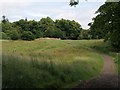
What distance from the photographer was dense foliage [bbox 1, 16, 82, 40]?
275ft

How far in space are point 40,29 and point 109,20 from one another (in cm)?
8619

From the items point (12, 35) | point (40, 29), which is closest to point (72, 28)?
point (40, 29)

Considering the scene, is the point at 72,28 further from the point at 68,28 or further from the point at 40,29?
the point at 40,29

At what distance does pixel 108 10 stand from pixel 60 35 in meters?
82.7

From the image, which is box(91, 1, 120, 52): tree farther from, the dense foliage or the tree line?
the dense foliage

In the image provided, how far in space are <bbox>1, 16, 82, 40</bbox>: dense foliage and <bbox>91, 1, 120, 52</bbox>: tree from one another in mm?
54622

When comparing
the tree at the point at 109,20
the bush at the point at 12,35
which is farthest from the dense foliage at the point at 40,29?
the tree at the point at 109,20

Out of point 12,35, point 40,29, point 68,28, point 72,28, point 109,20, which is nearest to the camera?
point 109,20

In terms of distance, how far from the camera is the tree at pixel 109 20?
2128 cm

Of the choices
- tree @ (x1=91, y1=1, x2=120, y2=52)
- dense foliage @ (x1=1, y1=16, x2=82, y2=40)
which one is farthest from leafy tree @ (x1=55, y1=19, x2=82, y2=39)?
tree @ (x1=91, y1=1, x2=120, y2=52)

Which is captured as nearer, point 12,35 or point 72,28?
point 12,35

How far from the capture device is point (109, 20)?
22406 millimetres

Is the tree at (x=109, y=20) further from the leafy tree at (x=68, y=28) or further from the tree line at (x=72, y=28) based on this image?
the leafy tree at (x=68, y=28)

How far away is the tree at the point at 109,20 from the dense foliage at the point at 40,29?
54622 mm
